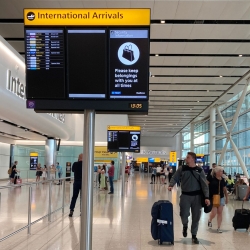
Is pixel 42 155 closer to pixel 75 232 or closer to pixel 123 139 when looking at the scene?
pixel 123 139

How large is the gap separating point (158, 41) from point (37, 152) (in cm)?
2591

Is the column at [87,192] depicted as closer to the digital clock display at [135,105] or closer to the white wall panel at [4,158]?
the digital clock display at [135,105]

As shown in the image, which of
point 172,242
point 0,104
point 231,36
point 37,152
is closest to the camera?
point 172,242

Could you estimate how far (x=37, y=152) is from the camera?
39562 mm

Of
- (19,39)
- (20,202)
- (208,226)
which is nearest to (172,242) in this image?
(208,226)

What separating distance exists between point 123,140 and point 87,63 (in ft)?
49.7

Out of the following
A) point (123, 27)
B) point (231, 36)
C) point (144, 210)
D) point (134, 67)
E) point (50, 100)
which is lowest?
point (144, 210)

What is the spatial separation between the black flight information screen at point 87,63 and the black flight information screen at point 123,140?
1482 centimetres

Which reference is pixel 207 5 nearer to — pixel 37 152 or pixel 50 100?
pixel 50 100

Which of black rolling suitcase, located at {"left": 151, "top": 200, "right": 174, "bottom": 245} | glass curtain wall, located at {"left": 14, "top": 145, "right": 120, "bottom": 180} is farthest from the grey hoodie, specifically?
glass curtain wall, located at {"left": 14, "top": 145, "right": 120, "bottom": 180}

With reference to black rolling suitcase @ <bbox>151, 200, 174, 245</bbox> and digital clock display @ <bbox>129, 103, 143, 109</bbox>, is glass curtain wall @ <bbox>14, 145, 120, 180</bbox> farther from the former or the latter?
digital clock display @ <bbox>129, 103, 143, 109</bbox>

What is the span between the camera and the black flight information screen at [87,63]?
3537 mm

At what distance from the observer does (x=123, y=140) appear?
18656 millimetres

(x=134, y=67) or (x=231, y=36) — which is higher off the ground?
(x=231, y=36)
